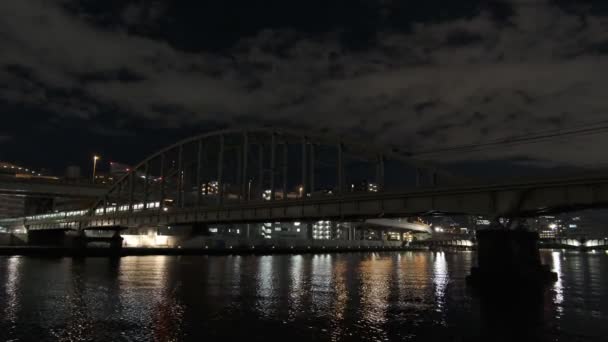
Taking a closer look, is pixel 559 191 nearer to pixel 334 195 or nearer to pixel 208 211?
pixel 334 195

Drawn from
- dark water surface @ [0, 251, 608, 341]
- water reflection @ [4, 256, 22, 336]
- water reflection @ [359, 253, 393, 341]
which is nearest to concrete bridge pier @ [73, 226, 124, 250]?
water reflection @ [4, 256, 22, 336]

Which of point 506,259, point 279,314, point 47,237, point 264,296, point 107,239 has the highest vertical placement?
point 47,237

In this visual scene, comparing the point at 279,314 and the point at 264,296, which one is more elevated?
the point at 264,296

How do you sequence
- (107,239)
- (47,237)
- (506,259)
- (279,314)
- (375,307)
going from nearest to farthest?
(279,314) < (375,307) < (506,259) < (107,239) < (47,237)

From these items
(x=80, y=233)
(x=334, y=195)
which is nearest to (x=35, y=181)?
(x=80, y=233)

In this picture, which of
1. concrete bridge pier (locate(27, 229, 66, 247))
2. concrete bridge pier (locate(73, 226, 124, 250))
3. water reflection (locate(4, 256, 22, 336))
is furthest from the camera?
concrete bridge pier (locate(27, 229, 66, 247))

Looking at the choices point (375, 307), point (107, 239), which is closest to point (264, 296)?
point (375, 307)

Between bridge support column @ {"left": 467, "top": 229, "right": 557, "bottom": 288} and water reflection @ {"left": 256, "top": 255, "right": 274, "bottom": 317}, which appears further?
bridge support column @ {"left": 467, "top": 229, "right": 557, "bottom": 288}

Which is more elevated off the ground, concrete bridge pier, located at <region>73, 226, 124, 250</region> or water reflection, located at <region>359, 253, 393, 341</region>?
concrete bridge pier, located at <region>73, 226, 124, 250</region>

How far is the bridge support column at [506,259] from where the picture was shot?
137 feet

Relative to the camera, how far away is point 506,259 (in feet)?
138

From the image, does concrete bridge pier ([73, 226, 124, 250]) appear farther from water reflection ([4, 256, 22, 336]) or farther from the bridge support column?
the bridge support column

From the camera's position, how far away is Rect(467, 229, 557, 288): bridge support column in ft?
137

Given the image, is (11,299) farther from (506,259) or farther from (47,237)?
(47,237)
